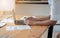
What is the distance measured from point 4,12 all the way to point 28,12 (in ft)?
1.33

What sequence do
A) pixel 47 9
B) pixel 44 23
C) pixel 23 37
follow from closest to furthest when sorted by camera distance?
pixel 23 37, pixel 44 23, pixel 47 9

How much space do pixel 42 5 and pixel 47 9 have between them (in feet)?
0.35

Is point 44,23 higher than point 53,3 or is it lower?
lower

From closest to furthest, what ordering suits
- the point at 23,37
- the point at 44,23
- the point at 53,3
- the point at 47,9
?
the point at 23,37
the point at 44,23
the point at 53,3
the point at 47,9

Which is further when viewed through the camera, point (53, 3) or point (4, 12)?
point (4, 12)

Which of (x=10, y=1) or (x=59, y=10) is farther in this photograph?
(x=10, y=1)

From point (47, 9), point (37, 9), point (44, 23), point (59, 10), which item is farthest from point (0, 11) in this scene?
point (44, 23)

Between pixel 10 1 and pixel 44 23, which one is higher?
pixel 10 1

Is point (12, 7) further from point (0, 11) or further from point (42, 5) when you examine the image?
point (42, 5)

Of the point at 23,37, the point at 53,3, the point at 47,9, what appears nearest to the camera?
the point at 23,37

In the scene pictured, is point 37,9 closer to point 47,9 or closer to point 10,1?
point 47,9

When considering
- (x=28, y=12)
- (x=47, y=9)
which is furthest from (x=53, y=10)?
(x=28, y=12)

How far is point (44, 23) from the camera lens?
155 cm

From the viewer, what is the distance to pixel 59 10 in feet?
7.54
